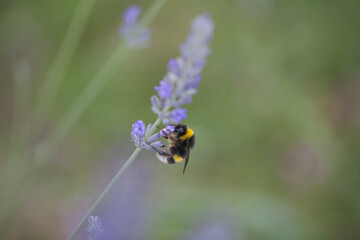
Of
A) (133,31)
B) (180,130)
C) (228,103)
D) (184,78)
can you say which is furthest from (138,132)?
(228,103)

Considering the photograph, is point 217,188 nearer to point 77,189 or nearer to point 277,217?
point 277,217

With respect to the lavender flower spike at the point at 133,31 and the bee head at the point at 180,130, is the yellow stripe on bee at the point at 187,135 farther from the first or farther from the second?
the lavender flower spike at the point at 133,31

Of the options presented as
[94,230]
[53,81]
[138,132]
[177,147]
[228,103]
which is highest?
[228,103]

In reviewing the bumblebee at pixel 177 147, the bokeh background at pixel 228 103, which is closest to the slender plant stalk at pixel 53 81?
the bokeh background at pixel 228 103

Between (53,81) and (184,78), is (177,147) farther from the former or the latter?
(53,81)

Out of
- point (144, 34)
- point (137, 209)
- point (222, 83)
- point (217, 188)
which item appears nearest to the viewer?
point (144, 34)

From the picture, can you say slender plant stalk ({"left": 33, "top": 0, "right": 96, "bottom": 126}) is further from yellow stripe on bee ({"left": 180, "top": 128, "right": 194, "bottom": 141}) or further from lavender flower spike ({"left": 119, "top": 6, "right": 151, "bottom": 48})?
yellow stripe on bee ({"left": 180, "top": 128, "right": 194, "bottom": 141})

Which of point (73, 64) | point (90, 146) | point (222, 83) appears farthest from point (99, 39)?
point (222, 83)
